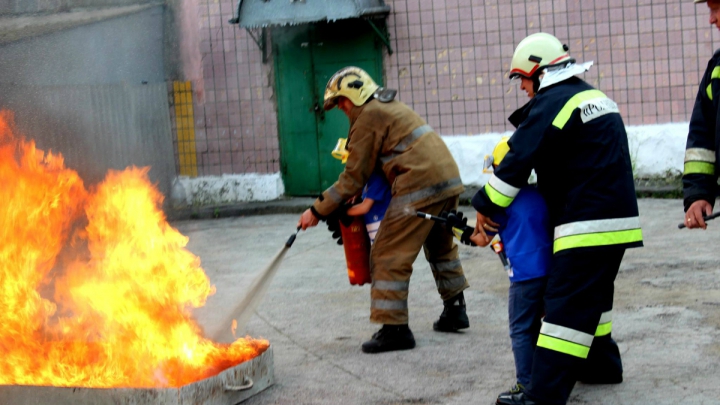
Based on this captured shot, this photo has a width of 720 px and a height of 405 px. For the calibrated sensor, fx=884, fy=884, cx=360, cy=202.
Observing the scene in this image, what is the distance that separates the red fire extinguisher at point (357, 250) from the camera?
223 inches

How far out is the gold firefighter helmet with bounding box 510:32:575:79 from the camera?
4125 mm

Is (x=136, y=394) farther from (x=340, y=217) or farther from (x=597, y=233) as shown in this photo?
(x=597, y=233)

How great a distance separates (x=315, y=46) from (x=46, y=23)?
22.2 feet

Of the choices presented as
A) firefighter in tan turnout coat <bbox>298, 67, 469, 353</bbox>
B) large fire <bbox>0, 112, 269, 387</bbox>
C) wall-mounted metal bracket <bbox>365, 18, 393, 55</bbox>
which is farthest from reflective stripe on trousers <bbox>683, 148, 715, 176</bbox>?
wall-mounted metal bracket <bbox>365, 18, 393, 55</bbox>

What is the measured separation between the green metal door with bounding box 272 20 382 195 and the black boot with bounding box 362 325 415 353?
7061mm

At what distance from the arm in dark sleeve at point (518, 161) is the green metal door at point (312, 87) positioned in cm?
824

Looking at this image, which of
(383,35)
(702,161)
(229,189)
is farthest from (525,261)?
(229,189)

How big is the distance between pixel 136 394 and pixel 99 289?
0.85 m

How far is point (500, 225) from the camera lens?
427cm

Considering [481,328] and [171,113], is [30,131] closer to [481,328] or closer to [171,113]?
[481,328]

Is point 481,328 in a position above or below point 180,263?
below

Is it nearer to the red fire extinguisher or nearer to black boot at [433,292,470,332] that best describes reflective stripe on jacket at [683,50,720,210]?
black boot at [433,292,470,332]

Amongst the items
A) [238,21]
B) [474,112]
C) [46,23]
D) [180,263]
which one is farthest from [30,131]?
[474,112]

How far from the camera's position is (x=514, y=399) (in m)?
4.20
